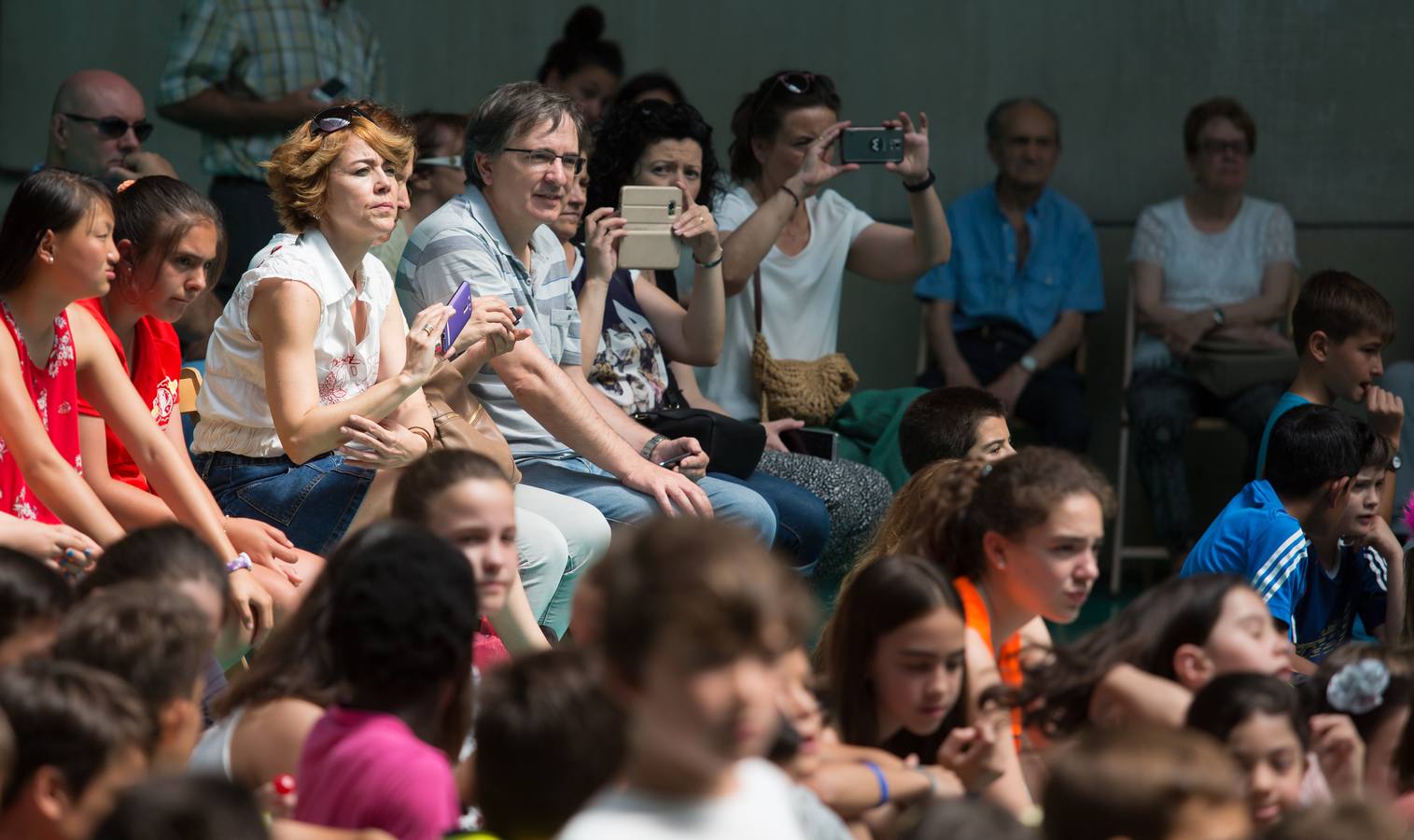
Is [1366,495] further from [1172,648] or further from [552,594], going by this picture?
[552,594]

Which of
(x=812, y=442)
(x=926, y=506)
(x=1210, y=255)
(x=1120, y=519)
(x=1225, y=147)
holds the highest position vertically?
(x=1225, y=147)

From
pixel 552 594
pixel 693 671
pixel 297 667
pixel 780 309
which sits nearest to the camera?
pixel 693 671

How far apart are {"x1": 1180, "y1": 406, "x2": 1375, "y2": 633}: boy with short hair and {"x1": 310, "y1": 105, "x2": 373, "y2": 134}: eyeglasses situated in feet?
6.32

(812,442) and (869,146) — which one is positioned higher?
(869,146)

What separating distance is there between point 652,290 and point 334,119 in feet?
3.89

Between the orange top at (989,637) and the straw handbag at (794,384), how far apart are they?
5.53 ft

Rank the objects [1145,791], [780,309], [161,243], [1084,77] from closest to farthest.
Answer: [1145,791]
[161,243]
[780,309]
[1084,77]

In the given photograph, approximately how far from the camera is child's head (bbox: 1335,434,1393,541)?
3.72 metres

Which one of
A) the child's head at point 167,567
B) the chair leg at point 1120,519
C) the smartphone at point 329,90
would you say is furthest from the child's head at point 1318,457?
the smartphone at point 329,90

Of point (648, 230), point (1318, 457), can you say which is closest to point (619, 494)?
point (648, 230)

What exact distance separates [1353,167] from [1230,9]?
0.70m

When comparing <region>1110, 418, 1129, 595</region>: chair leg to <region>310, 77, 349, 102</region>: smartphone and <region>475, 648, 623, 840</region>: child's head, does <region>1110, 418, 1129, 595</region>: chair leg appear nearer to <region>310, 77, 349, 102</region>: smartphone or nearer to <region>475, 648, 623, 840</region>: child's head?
<region>310, 77, 349, 102</region>: smartphone

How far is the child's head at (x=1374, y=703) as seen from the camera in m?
2.62

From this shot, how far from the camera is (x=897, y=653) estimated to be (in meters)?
2.53
